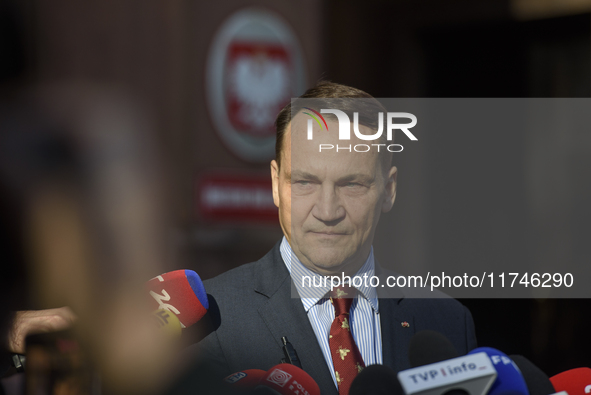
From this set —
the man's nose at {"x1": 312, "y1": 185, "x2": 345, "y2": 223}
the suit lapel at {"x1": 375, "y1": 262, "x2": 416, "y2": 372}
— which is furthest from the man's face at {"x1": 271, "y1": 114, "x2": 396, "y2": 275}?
the suit lapel at {"x1": 375, "y1": 262, "x2": 416, "y2": 372}

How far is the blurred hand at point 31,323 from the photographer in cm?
110

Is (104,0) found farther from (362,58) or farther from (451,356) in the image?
(451,356)

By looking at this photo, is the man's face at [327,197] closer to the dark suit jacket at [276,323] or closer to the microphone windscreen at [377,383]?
the dark suit jacket at [276,323]

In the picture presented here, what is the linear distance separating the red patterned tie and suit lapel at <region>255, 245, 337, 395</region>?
0.02 metres

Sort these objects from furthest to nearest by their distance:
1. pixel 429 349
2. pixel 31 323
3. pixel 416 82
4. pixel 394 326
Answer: pixel 416 82
pixel 394 326
pixel 31 323
pixel 429 349

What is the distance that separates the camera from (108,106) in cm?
355

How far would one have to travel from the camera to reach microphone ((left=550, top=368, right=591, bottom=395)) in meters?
1.18

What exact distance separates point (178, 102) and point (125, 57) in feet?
1.50

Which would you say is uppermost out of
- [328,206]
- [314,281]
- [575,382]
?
[328,206]

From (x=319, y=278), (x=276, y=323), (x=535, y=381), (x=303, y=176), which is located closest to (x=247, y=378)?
(x=276, y=323)

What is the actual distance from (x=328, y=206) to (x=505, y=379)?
448 millimetres

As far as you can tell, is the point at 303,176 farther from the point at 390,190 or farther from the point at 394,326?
the point at 394,326

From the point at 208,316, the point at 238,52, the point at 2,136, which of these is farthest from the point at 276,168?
the point at 238,52

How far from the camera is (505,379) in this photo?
0.91 meters
